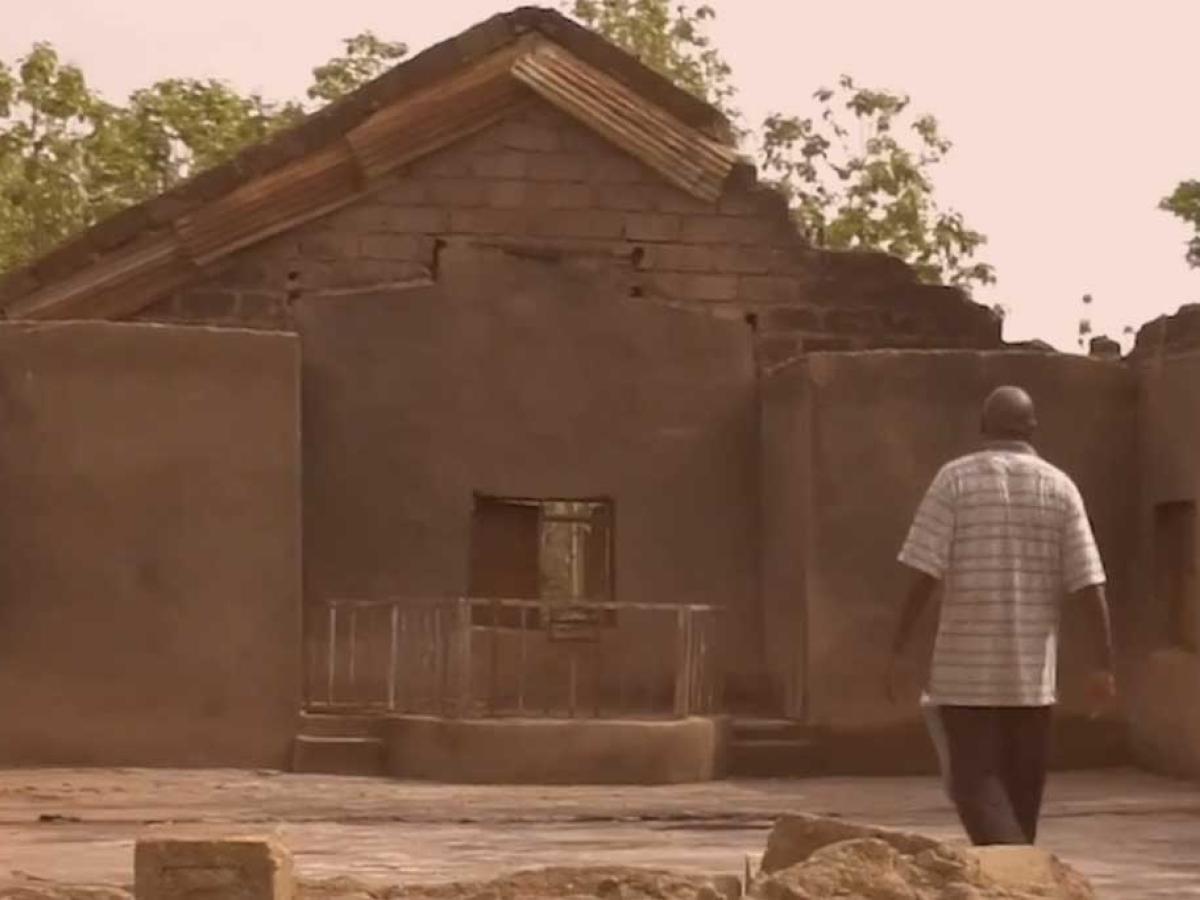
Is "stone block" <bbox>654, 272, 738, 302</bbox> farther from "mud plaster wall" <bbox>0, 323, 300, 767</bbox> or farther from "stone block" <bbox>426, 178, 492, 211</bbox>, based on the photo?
"mud plaster wall" <bbox>0, 323, 300, 767</bbox>

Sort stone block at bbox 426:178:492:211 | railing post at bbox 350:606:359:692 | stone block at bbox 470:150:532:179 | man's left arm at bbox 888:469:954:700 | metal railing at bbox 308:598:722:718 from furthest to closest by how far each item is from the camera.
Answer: stone block at bbox 470:150:532:179
stone block at bbox 426:178:492:211
railing post at bbox 350:606:359:692
metal railing at bbox 308:598:722:718
man's left arm at bbox 888:469:954:700

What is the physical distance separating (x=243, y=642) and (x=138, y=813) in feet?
9.92

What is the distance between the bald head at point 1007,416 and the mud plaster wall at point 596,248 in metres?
8.43

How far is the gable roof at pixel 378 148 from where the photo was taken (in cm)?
1678

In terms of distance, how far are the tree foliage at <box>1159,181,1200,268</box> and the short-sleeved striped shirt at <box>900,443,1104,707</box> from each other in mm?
31097

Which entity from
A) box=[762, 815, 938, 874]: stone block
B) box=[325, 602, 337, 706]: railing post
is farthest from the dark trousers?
box=[325, 602, 337, 706]: railing post

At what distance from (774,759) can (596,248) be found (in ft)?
12.9

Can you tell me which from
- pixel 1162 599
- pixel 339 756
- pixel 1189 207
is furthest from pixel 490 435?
pixel 1189 207

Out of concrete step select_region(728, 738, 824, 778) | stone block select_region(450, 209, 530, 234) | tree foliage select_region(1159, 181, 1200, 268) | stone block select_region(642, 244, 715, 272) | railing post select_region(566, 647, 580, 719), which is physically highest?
tree foliage select_region(1159, 181, 1200, 268)

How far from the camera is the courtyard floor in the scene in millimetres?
9281

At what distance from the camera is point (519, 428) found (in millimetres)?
16344

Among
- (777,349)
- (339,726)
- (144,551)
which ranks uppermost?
(777,349)

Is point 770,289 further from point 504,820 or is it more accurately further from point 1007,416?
point 1007,416

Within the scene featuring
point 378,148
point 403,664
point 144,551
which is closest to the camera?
point 144,551
